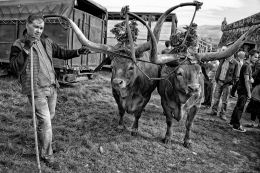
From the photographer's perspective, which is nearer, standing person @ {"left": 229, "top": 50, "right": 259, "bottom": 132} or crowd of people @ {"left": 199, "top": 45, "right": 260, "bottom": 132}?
standing person @ {"left": 229, "top": 50, "right": 259, "bottom": 132}

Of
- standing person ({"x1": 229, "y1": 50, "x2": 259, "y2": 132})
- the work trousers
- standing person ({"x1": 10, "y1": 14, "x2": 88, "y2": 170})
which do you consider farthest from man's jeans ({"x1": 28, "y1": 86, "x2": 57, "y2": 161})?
the work trousers

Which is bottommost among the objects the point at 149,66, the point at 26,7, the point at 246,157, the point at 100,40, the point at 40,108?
the point at 246,157

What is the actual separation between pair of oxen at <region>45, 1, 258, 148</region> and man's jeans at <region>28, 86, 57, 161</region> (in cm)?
118

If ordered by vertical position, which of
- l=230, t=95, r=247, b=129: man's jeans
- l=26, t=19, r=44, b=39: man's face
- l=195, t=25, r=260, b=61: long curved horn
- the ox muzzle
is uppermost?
l=26, t=19, r=44, b=39: man's face

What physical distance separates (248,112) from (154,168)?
6.03m

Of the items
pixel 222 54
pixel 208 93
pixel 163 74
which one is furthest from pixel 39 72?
pixel 208 93

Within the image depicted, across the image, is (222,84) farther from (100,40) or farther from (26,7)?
(26,7)

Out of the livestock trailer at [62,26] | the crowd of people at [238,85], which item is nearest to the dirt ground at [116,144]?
the crowd of people at [238,85]

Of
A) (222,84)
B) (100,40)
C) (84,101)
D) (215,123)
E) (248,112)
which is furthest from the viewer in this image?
(100,40)

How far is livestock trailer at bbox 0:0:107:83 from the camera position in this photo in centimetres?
823

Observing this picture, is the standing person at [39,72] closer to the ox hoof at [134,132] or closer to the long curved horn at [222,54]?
the ox hoof at [134,132]

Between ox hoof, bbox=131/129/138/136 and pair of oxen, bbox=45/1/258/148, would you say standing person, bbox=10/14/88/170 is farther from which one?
ox hoof, bbox=131/129/138/136

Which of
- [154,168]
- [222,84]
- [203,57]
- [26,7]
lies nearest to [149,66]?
[203,57]

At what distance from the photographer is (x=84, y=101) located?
740 cm
